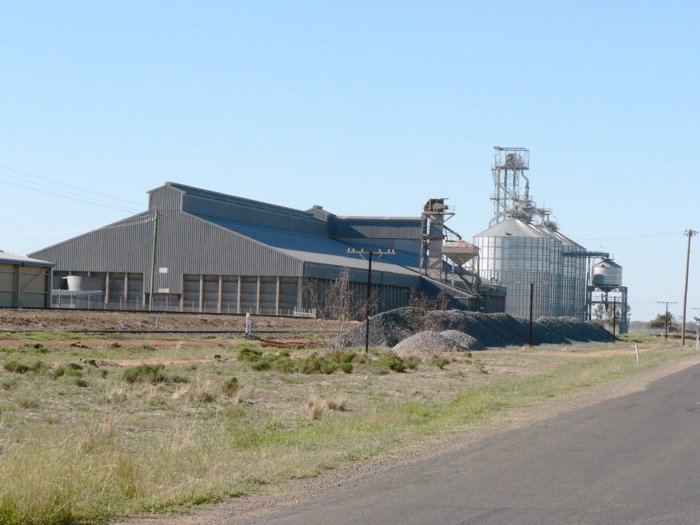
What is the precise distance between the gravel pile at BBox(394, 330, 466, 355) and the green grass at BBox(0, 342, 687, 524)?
66.7 feet

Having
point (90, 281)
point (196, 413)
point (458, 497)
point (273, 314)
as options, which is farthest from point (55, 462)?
point (90, 281)

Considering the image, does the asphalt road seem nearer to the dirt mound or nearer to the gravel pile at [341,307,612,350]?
the gravel pile at [341,307,612,350]

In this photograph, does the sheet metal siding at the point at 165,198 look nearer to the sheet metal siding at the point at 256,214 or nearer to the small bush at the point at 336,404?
the sheet metal siding at the point at 256,214

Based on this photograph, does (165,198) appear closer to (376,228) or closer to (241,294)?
(241,294)

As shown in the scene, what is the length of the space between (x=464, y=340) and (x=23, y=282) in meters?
32.7

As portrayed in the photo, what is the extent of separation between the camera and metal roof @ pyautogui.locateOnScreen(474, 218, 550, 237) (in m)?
118

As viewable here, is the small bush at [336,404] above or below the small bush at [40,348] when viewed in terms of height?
below

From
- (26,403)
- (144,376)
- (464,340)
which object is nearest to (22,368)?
(144,376)

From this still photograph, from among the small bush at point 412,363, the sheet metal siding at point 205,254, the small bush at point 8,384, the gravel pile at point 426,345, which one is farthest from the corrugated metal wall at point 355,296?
the small bush at point 8,384

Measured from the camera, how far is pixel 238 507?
36.8 feet

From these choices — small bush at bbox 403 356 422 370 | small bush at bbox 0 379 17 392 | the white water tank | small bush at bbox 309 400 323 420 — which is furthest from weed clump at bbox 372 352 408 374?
the white water tank

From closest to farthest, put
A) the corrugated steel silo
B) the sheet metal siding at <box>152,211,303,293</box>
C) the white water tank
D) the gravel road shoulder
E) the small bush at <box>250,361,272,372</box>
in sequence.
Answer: the gravel road shoulder → the small bush at <box>250,361,272,372</box> → the sheet metal siding at <box>152,211,303,293</box> → the corrugated steel silo → the white water tank

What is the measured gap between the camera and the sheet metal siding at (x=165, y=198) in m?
89.6

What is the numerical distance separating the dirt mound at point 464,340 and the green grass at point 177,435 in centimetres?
2730
